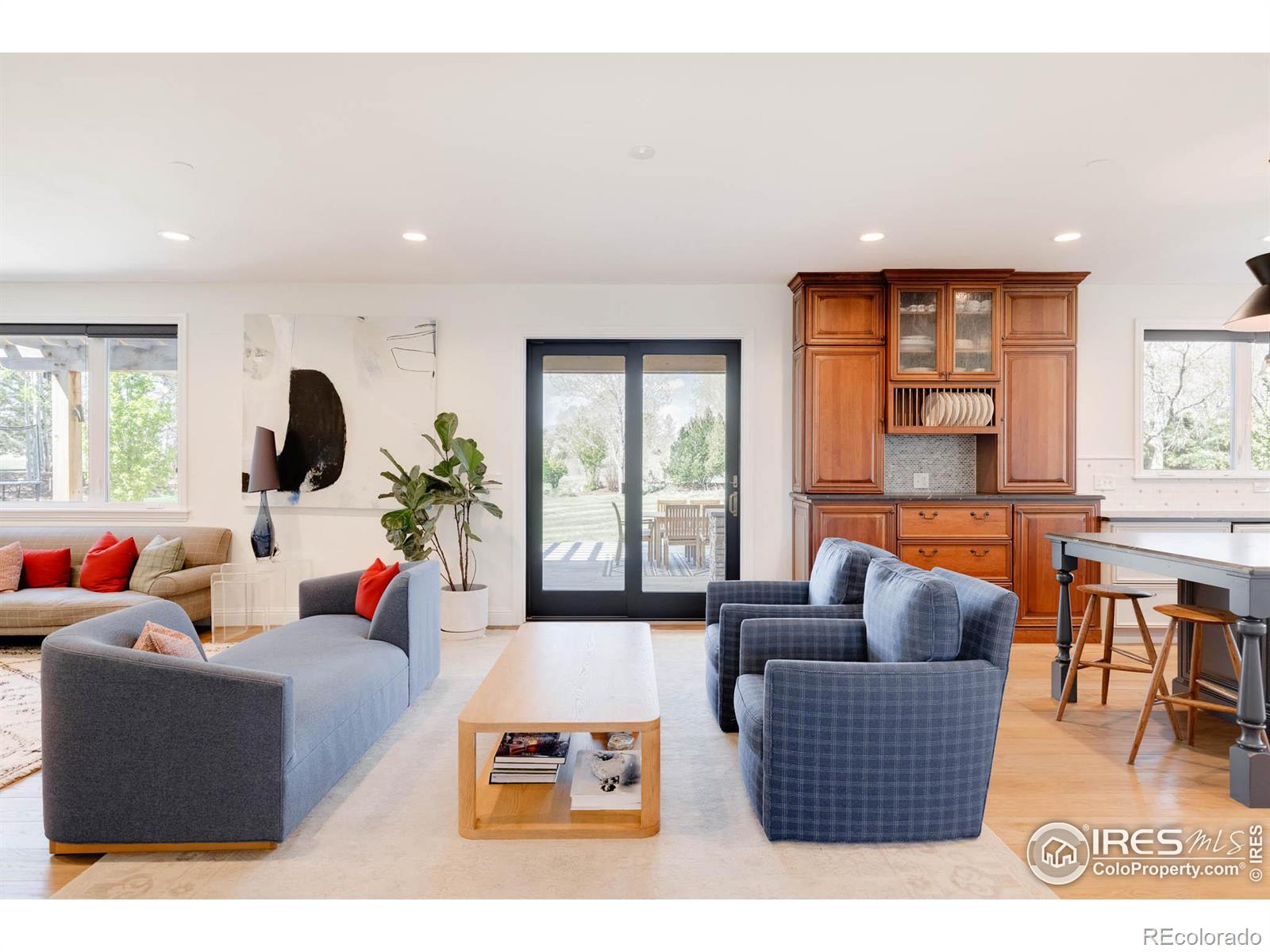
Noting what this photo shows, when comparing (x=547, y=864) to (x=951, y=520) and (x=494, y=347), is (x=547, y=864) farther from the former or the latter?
(x=494, y=347)

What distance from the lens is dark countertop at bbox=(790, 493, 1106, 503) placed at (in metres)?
4.77

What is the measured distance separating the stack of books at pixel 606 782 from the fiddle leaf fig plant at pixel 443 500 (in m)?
2.64

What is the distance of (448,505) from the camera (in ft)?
17.1

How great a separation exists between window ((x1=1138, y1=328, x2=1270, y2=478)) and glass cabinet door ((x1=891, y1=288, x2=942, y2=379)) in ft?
5.89

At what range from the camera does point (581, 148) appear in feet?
9.65

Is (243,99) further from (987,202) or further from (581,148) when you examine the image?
(987,202)

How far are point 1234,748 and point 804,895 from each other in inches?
75.4

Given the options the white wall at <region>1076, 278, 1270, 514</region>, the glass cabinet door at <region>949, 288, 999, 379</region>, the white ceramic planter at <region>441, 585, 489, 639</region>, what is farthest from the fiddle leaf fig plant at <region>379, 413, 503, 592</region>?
the white wall at <region>1076, 278, 1270, 514</region>

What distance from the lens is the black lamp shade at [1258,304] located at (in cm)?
315

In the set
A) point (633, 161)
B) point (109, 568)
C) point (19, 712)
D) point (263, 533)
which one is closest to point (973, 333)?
point (633, 161)

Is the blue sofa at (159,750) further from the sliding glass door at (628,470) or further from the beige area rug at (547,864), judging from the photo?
the sliding glass door at (628,470)

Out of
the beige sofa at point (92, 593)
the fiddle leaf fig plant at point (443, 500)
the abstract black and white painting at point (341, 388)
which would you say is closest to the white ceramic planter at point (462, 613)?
the fiddle leaf fig plant at point (443, 500)

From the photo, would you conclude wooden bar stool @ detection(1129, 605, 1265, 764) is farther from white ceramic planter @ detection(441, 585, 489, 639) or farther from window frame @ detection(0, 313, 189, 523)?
window frame @ detection(0, 313, 189, 523)
